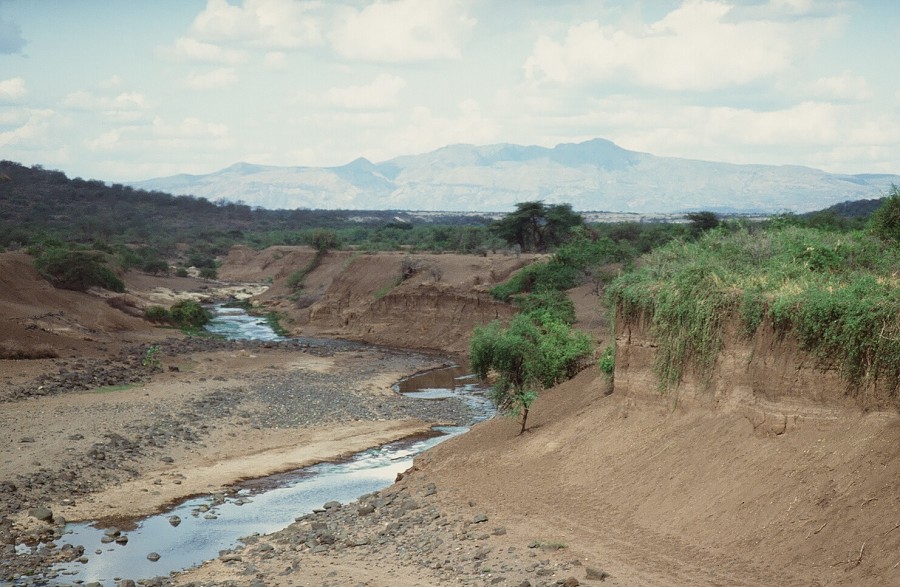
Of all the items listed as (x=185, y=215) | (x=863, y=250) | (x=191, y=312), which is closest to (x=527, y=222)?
(x=191, y=312)

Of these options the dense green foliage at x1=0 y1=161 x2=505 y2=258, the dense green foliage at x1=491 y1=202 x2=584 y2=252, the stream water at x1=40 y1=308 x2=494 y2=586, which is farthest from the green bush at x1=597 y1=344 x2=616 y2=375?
the dense green foliage at x1=0 y1=161 x2=505 y2=258

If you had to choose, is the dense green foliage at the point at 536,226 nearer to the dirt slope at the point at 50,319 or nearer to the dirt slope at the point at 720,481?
the dirt slope at the point at 50,319

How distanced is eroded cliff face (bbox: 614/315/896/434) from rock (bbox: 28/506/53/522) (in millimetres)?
13545

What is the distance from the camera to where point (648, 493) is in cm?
1673

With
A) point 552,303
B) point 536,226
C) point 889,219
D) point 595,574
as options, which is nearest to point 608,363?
point 889,219

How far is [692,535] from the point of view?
1488 cm

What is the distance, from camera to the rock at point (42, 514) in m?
20.4

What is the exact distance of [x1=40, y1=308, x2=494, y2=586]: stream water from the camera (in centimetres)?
1803

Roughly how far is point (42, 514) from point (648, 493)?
43.2ft

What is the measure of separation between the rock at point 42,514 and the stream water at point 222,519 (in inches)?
21.2

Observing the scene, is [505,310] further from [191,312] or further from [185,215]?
[185,215]

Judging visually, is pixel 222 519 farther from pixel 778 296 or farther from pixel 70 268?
pixel 70 268

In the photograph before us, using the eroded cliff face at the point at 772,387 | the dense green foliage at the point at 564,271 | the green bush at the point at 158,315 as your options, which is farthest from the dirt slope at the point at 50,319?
the eroded cliff face at the point at 772,387

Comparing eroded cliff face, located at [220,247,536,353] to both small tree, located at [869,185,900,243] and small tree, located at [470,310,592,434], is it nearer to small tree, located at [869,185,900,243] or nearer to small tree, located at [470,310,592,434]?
small tree, located at [470,310,592,434]
